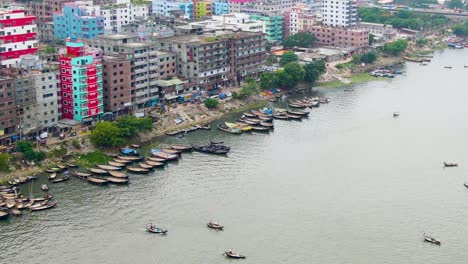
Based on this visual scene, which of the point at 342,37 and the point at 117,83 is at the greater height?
the point at 342,37

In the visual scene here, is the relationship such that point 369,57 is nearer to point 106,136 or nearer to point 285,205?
point 106,136

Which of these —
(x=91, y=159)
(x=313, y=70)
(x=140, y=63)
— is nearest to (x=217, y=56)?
(x=140, y=63)

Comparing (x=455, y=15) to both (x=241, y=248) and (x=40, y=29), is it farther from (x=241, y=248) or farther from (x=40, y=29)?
(x=241, y=248)

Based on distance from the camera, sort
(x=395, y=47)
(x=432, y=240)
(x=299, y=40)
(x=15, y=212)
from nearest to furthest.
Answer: (x=432, y=240) → (x=15, y=212) → (x=299, y=40) → (x=395, y=47)

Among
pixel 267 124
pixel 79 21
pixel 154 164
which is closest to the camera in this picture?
pixel 154 164

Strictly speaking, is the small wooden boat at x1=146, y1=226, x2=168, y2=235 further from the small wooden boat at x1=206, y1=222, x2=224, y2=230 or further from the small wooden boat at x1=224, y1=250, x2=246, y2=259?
the small wooden boat at x1=224, y1=250, x2=246, y2=259

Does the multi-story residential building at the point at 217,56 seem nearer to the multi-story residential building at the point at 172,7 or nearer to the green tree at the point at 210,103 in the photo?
the green tree at the point at 210,103
